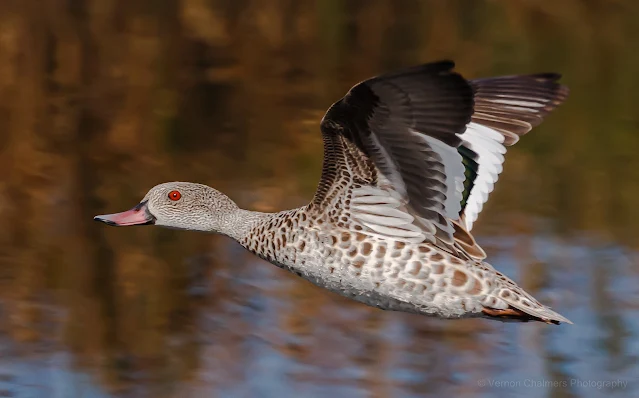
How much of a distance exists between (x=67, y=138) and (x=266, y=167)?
7.12ft

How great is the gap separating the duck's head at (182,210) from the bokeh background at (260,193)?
4.61 feet

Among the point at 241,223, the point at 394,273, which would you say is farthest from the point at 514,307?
the point at 241,223

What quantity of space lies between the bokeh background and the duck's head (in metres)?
1.41

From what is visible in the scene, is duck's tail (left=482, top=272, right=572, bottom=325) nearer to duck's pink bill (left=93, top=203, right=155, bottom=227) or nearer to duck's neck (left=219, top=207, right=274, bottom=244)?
duck's neck (left=219, top=207, right=274, bottom=244)

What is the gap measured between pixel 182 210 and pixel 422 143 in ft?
4.84

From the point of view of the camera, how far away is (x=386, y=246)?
17.8ft

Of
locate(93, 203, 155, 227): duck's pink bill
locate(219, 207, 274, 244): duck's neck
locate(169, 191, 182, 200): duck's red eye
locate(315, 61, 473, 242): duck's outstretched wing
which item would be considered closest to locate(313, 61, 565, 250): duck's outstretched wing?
locate(315, 61, 473, 242): duck's outstretched wing

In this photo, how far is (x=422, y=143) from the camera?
5.06m

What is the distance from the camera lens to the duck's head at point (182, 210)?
605 cm

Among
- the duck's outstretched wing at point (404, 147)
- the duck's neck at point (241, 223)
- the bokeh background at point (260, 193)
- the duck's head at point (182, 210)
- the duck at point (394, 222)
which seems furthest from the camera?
the bokeh background at point (260, 193)

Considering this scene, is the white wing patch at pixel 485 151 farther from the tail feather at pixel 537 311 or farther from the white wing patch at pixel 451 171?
the tail feather at pixel 537 311

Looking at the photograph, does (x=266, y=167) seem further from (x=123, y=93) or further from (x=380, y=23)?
(x=380, y=23)

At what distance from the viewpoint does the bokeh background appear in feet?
24.3

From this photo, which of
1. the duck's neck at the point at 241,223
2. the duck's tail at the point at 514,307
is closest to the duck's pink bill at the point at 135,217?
the duck's neck at the point at 241,223
